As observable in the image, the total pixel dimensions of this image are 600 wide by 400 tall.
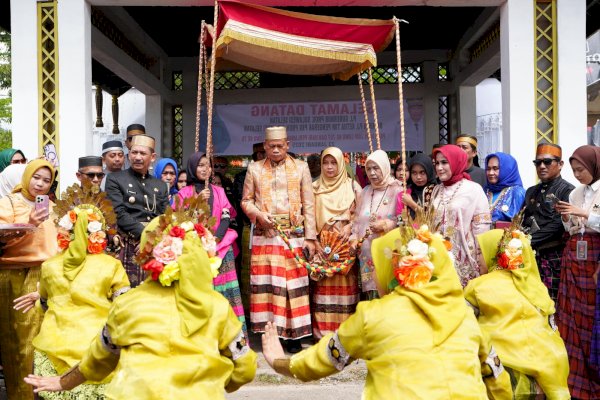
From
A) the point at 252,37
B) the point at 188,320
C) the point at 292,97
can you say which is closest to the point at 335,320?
the point at 252,37

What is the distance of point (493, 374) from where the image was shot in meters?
2.69

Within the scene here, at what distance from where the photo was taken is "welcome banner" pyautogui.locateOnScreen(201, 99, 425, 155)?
10062 millimetres

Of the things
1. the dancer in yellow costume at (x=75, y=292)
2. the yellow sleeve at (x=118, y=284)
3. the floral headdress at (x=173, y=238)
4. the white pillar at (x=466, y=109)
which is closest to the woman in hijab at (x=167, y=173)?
the dancer in yellow costume at (x=75, y=292)

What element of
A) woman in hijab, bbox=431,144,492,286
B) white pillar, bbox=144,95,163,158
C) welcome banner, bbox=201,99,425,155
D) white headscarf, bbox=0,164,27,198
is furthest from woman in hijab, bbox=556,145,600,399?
white pillar, bbox=144,95,163,158

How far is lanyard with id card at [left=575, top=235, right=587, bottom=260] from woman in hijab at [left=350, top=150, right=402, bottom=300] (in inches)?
54.8

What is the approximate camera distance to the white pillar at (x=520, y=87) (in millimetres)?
6047

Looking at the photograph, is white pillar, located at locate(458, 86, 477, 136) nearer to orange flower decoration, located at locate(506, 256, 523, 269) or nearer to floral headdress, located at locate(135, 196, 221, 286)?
orange flower decoration, located at locate(506, 256, 523, 269)

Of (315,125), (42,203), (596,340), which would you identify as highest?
(315,125)

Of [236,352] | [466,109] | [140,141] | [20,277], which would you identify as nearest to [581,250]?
[236,352]

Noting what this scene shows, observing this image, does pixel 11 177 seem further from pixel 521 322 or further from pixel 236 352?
pixel 521 322

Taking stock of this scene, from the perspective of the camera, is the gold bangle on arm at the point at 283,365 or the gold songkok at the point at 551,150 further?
the gold songkok at the point at 551,150

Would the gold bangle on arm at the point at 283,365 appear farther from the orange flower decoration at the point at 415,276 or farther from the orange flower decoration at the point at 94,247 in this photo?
the orange flower decoration at the point at 94,247

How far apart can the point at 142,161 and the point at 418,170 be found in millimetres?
2201

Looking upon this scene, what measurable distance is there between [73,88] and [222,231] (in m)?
1.96
